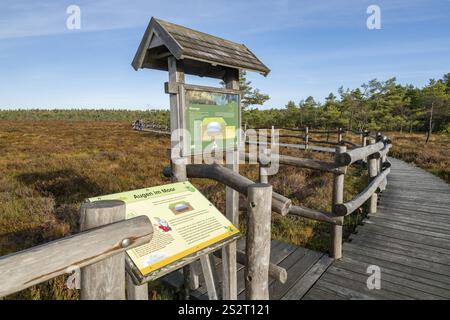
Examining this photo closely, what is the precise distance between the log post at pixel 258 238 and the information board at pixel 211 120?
4.19ft

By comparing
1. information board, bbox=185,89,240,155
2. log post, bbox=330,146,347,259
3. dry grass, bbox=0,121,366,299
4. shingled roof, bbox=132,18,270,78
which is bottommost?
dry grass, bbox=0,121,366,299

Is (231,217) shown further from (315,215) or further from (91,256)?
(91,256)

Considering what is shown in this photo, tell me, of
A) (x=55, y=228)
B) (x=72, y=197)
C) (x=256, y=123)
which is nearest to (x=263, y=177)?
(x=55, y=228)

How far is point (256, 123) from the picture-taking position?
43.6 metres

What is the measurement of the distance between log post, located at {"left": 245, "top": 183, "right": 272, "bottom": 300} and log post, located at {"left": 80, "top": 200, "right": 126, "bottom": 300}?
3.56 feet

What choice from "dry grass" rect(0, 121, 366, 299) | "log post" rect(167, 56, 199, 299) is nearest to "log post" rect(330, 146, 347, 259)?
"dry grass" rect(0, 121, 366, 299)

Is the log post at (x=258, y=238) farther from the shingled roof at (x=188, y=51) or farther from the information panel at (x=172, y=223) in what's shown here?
the shingled roof at (x=188, y=51)

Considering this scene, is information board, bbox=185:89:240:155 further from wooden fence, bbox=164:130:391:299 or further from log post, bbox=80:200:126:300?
log post, bbox=80:200:126:300

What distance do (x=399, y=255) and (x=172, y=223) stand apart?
3.65 metres

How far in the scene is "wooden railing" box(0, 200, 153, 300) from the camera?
114 cm

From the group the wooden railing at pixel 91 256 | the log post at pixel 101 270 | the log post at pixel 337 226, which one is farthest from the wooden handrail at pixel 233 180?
the log post at pixel 337 226
